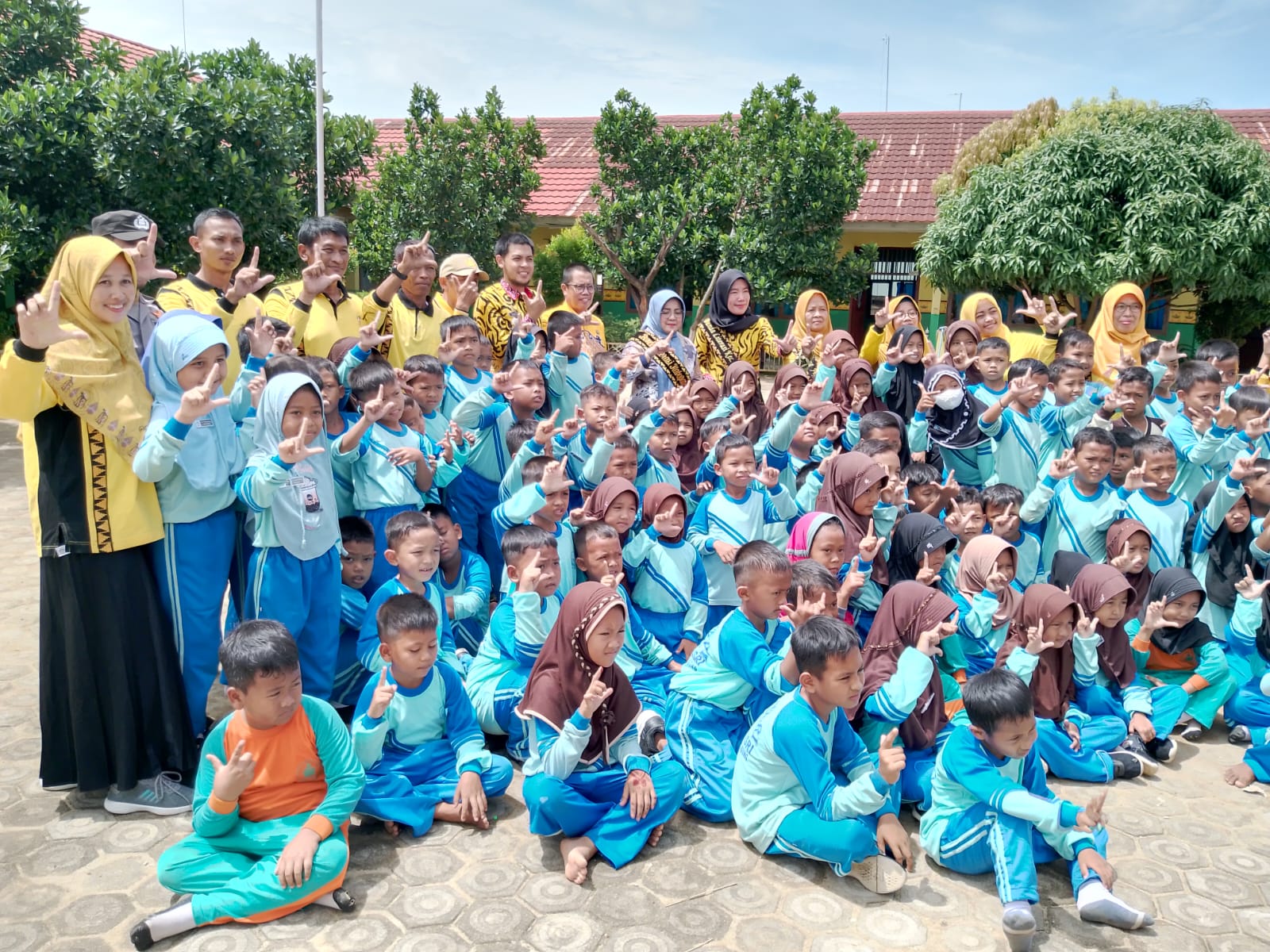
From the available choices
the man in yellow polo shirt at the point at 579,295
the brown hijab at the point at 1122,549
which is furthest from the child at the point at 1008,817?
the man in yellow polo shirt at the point at 579,295

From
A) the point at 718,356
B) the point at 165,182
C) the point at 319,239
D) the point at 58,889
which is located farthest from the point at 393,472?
Answer: the point at 165,182

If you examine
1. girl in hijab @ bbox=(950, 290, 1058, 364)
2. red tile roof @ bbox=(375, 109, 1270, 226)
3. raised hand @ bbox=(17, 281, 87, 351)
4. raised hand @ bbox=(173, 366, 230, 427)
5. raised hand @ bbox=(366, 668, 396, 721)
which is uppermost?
red tile roof @ bbox=(375, 109, 1270, 226)

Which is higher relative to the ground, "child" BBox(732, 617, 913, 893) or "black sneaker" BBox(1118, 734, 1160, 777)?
"child" BBox(732, 617, 913, 893)

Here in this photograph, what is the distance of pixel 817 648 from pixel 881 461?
204 centimetres

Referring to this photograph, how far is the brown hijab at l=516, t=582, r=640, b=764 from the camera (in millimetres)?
3234

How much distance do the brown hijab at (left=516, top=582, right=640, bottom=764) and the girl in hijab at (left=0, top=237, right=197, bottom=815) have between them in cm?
134

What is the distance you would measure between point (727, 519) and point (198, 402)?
2.46m

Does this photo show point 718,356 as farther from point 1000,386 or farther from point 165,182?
point 165,182

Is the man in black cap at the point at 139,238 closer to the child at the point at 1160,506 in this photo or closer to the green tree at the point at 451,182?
the child at the point at 1160,506

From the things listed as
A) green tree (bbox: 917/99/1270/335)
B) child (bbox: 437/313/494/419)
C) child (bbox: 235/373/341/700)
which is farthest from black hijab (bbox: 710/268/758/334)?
green tree (bbox: 917/99/1270/335)

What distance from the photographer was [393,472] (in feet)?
14.2

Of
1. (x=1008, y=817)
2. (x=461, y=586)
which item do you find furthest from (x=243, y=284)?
(x=1008, y=817)

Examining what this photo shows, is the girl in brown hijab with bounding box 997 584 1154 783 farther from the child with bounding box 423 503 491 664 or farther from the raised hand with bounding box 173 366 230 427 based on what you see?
the raised hand with bounding box 173 366 230 427

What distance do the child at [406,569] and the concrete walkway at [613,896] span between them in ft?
2.54
